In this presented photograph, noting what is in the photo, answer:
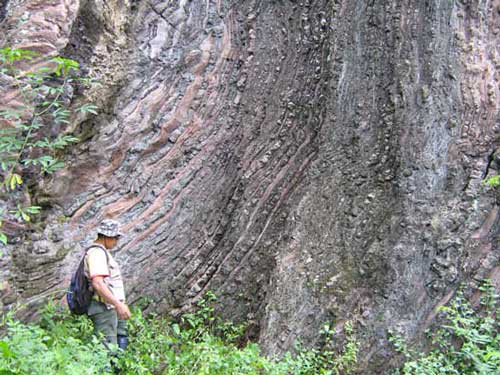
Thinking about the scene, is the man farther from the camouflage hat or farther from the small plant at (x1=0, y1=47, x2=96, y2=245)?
the small plant at (x1=0, y1=47, x2=96, y2=245)

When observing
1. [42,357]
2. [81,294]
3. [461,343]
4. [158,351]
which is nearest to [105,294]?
[81,294]

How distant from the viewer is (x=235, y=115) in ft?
21.1

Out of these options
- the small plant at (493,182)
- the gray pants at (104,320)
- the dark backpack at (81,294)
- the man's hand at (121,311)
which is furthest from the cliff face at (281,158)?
the man's hand at (121,311)

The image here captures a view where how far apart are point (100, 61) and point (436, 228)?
380cm

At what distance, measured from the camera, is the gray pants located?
14.6ft

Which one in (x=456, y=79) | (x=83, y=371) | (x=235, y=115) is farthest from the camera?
(x=235, y=115)

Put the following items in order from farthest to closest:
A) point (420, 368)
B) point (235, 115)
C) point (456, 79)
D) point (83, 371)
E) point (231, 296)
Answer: point (235, 115) < point (231, 296) < point (456, 79) < point (420, 368) < point (83, 371)

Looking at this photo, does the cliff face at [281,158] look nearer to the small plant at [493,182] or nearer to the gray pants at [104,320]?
the small plant at [493,182]

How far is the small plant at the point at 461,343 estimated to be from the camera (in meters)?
4.40

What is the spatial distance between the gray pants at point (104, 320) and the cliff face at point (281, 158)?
100cm

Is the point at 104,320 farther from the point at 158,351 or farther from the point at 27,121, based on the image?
the point at 27,121

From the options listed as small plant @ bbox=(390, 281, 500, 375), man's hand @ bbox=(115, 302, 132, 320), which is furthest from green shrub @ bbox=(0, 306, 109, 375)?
small plant @ bbox=(390, 281, 500, 375)

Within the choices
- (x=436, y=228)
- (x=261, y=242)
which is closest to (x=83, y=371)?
(x=261, y=242)

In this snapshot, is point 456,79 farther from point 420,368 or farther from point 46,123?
point 46,123
